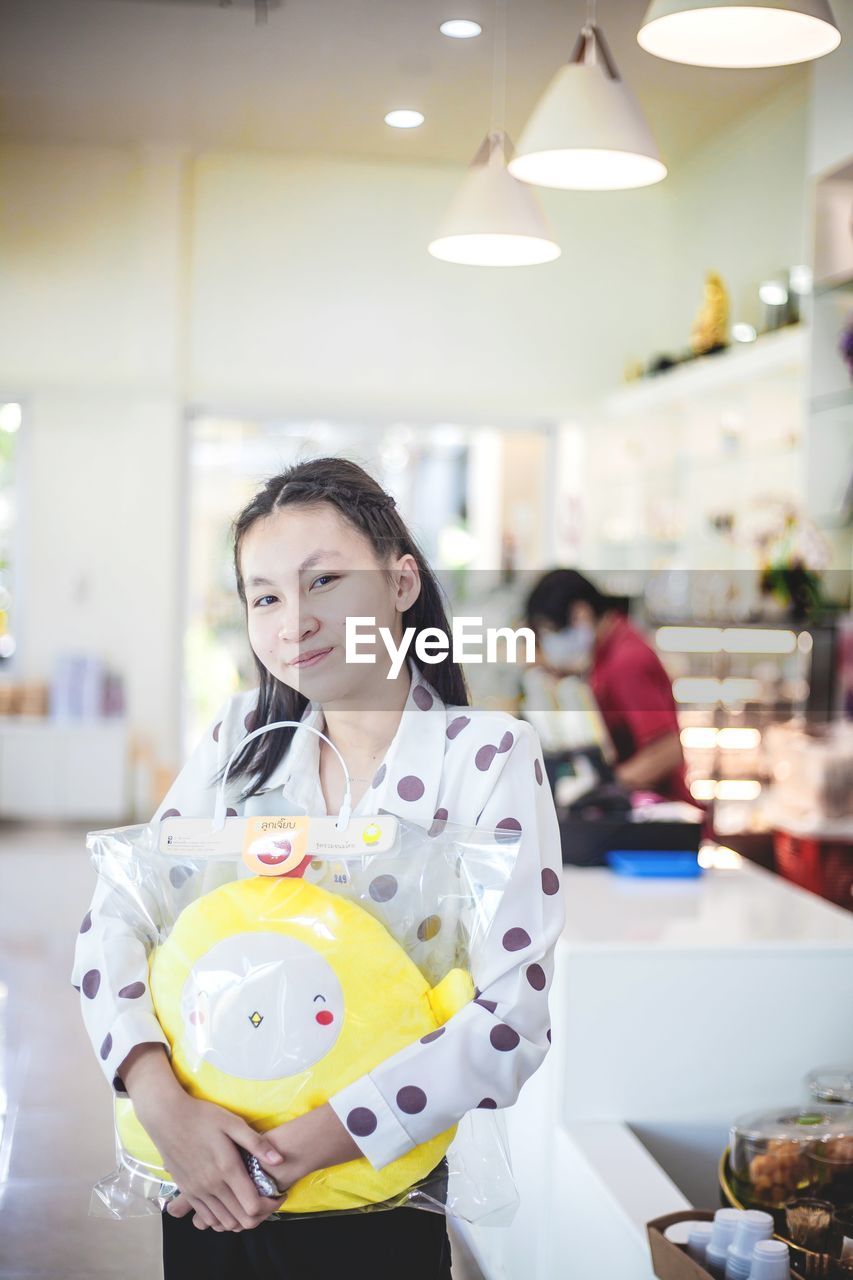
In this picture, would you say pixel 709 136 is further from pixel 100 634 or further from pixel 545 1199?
pixel 100 634

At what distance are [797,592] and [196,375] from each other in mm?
3135

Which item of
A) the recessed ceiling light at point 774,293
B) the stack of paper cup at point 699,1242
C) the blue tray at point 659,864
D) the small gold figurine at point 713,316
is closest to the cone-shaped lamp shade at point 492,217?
the blue tray at point 659,864

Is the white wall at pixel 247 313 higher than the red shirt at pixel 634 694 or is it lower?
higher

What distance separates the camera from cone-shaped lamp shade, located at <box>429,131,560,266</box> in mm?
2270

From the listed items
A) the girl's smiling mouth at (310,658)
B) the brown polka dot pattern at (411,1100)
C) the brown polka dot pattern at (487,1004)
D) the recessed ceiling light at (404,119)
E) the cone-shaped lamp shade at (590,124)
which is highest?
the recessed ceiling light at (404,119)

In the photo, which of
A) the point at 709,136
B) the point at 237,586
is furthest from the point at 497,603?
the point at 237,586

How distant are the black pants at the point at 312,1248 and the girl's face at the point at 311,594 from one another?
17.1 inches

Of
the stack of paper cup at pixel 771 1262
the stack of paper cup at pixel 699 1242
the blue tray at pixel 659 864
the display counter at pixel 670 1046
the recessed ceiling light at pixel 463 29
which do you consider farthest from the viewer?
the recessed ceiling light at pixel 463 29

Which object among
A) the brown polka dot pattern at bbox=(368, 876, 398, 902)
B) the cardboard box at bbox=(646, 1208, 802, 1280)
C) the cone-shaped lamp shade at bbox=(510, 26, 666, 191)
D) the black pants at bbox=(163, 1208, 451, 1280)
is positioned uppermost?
the cone-shaped lamp shade at bbox=(510, 26, 666, 191)

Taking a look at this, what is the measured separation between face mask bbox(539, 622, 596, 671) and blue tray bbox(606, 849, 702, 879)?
72cm

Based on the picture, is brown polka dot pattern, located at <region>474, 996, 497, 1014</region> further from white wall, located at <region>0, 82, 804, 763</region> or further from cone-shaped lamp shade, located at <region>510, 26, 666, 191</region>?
white wall, located at <region>0, 82, 804, 763</region>

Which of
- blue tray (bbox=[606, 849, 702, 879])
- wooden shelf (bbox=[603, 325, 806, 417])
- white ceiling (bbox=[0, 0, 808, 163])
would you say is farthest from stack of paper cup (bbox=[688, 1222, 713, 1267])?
wooden shelf (bbox=[603, 325, 806, 417])

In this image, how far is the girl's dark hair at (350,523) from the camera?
42.9 inches

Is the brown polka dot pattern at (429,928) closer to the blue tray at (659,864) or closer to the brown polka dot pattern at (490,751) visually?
the brown polka dot pattern at (490,751)
